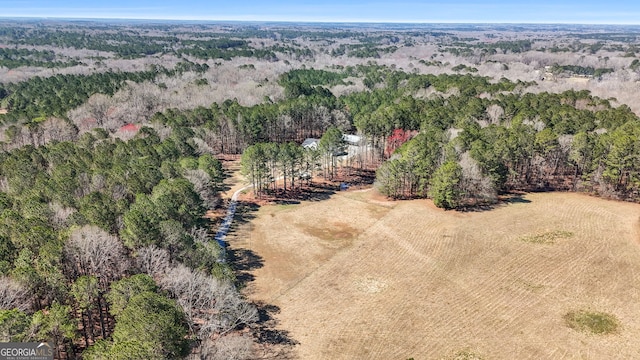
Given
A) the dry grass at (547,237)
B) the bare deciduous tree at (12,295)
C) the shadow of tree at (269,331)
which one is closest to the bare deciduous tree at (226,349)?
the shadow of tree at (269,331)

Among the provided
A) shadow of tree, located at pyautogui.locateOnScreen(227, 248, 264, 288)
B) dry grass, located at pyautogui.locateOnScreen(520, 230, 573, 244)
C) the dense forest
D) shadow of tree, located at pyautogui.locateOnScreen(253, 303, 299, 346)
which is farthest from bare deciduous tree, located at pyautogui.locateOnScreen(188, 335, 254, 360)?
dry grass, located at pyautogui.locateOnScreen(520, 230, 573, 244)

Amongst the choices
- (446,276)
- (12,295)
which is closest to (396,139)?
(446,276)

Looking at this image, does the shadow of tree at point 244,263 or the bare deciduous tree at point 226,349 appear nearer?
the bare deciduous tree at point 226,349

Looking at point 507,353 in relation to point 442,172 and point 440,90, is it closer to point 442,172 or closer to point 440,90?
point 442,172

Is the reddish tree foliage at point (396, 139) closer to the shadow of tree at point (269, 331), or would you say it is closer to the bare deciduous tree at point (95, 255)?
the shadow of tree at point (269, 331)

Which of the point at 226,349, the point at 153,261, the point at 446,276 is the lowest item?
the point at 446,276

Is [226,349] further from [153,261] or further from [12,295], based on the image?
[12,295]

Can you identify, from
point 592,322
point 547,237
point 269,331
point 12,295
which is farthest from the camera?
point 547,237
